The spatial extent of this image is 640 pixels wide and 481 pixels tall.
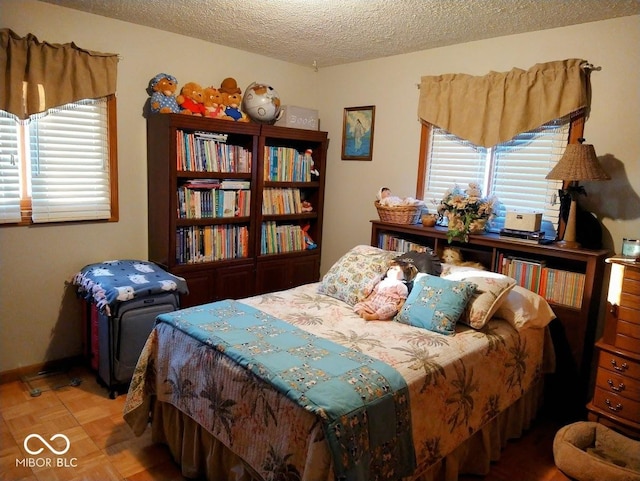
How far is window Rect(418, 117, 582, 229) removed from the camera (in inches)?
115

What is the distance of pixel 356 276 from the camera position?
2756 millimetres

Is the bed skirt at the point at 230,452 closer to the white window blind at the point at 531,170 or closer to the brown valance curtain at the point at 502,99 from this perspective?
the white window blind at the point at 531,170

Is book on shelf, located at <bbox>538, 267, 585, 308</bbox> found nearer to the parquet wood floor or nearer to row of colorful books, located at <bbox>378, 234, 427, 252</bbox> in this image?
the parquet wood floor

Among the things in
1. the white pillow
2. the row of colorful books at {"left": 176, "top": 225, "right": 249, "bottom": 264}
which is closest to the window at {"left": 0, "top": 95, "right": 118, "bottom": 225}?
the row of colorful books at {"left": 176, "top": 225, "right": 249, "bottom": 264}

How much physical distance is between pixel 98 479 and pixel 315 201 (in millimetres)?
2688

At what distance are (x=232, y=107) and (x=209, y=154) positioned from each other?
1.39 ft

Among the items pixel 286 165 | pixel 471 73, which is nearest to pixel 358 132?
pixel 286 165

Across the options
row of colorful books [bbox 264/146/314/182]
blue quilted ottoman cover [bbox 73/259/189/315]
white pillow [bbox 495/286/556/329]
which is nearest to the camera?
white pillow [bbox 495/286/556/329]

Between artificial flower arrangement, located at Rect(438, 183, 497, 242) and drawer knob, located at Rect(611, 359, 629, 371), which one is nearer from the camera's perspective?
drawer knob, located at Rect(611, 359, 629, 371)

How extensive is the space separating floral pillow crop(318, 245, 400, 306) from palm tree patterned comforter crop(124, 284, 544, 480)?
0.36 ft

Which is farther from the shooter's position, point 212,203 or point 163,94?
point 212,203

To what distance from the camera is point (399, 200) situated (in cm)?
345

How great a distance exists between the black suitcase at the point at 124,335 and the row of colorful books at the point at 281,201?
122 centimetres

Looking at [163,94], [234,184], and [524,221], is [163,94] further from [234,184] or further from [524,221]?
[524,221]
